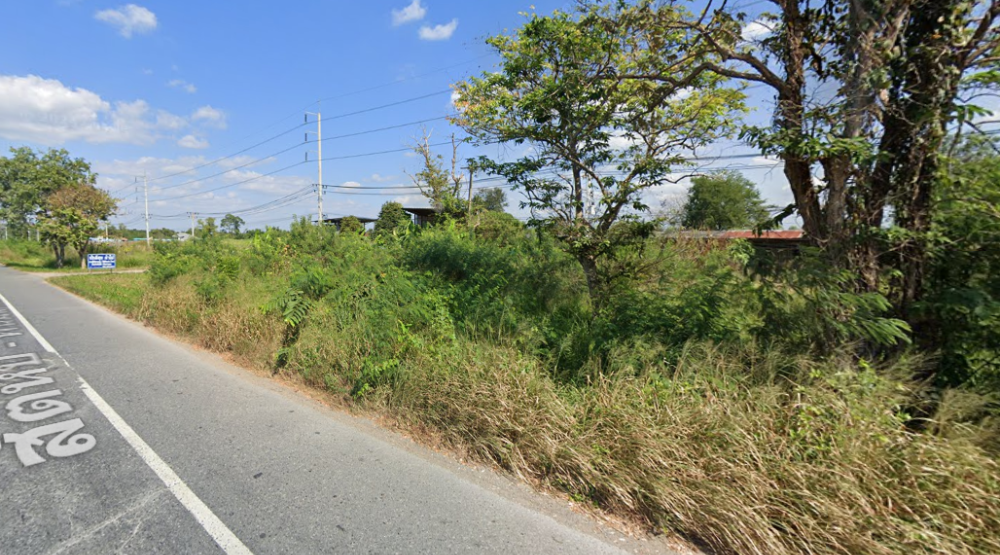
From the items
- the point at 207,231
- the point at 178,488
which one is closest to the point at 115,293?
the point at 207,231

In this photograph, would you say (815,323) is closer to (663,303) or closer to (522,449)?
(663,303)

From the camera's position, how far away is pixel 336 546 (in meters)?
2.48

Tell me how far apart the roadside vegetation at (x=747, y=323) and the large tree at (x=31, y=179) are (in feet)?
124

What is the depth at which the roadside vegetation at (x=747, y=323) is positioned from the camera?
2.52 metres

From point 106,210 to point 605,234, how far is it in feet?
115

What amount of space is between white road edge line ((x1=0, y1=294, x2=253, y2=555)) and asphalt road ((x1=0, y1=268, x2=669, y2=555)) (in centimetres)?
1

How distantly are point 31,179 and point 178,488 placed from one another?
147ft

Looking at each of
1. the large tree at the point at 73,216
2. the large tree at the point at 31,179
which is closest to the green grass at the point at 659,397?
the large tree at the point at 73,216

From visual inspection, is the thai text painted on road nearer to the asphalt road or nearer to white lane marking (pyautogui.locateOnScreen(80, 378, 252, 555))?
the asphalt road

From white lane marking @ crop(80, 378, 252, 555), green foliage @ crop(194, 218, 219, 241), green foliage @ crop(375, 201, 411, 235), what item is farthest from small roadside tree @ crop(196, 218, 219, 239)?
white lane marking @ crop(80, 378, 252, 555)

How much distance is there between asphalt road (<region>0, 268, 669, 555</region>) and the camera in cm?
254

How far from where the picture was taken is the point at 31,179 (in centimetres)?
3209

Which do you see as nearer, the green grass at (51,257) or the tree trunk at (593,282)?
the tree trunk at (593,282)

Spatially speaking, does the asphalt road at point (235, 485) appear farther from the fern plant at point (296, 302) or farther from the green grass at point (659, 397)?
the fern plant at point (296, 302)
